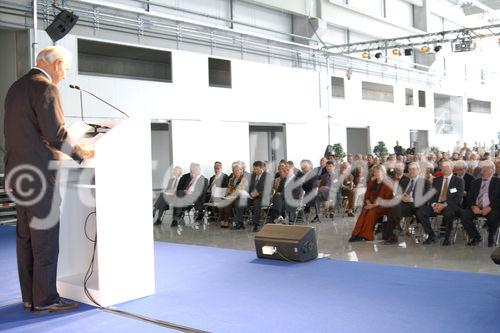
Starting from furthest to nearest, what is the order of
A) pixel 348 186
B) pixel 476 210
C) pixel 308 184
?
pixel 348 186
pixel 308 184
pixel 476 210

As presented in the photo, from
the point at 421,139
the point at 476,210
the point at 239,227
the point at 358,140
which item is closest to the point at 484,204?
the point at 476,210

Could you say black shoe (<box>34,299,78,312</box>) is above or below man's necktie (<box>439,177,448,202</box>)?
below

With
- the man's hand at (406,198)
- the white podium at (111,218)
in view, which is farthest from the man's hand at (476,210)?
the white podium at (111,218)

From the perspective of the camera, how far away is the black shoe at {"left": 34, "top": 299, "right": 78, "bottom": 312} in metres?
3.70

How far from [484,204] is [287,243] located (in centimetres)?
312

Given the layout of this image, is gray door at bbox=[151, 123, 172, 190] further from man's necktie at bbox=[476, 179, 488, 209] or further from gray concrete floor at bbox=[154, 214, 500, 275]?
man's necktie at bbox=[476, 179, 488, 209]

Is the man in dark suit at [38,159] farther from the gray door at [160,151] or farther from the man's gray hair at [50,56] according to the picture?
the gray door at [160,151]

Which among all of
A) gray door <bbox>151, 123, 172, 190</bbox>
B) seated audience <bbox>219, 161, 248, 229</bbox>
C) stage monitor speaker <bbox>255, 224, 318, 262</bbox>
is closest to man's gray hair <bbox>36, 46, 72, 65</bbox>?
stage monitor speaker <bbox>255, 224, 318, 262</bbox>

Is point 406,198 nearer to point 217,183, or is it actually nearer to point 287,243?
point 287,243

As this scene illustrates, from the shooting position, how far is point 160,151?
44.1 ft

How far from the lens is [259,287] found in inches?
174

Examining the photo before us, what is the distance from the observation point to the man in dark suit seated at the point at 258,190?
9.14m

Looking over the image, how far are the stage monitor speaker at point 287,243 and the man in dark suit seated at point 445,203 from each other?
2401 mm

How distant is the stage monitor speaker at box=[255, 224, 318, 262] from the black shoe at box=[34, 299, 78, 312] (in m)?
2.30
